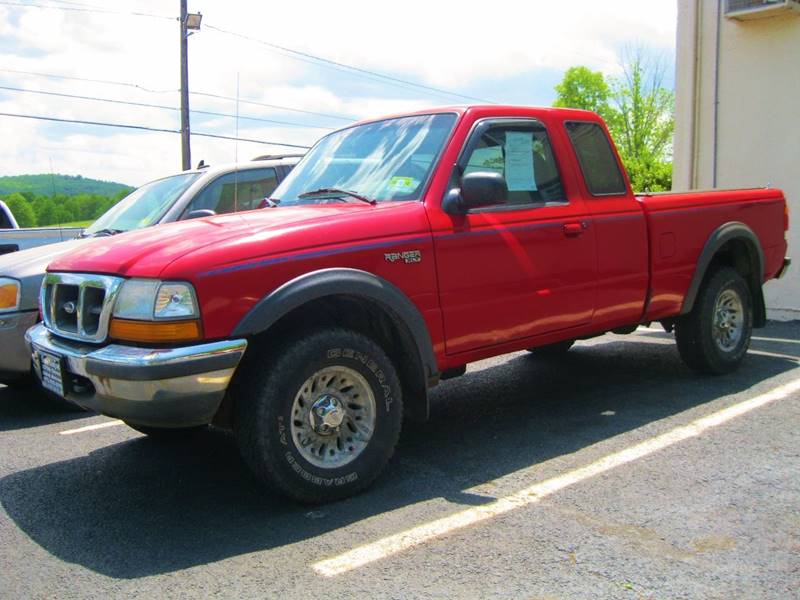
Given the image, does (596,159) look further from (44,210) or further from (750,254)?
(44,210)

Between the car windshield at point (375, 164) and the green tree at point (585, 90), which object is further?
the green tree at point (585, 90)

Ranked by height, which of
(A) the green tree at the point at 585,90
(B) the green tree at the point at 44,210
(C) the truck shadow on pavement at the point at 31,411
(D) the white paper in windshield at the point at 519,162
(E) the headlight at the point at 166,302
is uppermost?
(A) the green tree at the point at 585,90

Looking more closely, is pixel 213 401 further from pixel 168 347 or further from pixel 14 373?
pixel 14 373

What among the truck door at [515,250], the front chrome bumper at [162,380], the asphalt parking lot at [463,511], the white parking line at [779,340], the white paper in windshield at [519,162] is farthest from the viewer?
the white parking line at [779,340]

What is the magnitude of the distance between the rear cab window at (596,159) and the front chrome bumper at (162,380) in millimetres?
2897

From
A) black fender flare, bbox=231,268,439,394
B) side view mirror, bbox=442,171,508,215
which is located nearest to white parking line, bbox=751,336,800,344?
side view mirror, bbox=442,171,508,215

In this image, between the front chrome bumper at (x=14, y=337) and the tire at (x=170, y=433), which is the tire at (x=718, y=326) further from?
the front chrome bumper at (x=14, y=337)

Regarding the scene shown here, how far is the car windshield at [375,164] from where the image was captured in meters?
4.86

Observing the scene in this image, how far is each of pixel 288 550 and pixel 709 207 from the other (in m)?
4.31

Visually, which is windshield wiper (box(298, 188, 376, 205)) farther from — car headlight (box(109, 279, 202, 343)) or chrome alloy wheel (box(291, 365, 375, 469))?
car headlight (box(109, 279, 202, 343))

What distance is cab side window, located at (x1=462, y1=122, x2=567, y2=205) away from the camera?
199 inches

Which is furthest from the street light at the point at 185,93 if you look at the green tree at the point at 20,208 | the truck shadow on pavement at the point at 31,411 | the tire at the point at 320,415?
the tire at the point at 320,415

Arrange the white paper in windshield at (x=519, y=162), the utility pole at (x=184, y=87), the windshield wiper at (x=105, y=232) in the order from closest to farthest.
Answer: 1. the white paper in windshield at (x=519, y=162)
2. the windshield wiper at (x=105, y=232)
3. the utility pole at (x=184, y=87)

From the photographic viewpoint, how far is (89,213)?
8273mm
